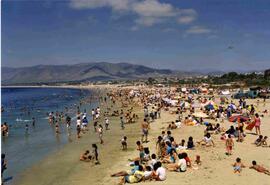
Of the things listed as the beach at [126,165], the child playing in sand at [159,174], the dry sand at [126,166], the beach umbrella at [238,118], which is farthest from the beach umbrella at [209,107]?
the child playing in sand at [159,174]

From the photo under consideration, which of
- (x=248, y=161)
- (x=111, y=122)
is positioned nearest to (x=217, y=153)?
(x=248, y=161)

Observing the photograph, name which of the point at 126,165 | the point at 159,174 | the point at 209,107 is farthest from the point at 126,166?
the point at 209,107

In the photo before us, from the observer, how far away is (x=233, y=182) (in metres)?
14.9

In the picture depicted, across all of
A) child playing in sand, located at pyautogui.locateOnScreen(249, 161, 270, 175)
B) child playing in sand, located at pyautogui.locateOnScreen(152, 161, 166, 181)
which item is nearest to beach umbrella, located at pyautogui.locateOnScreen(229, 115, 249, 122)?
child playing in sand, located at pyautogui.locateOnScreen(249, 161, 270, 175)

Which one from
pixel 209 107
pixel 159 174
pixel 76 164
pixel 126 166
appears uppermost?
pixel 209 107

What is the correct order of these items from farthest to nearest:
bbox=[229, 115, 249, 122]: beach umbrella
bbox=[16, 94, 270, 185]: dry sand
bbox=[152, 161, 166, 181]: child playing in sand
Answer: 1. bbox=[229, 115, 249, 122]: beach umbrella
2. bbox=[16, 94, 270, 185]: dry sand
3. bbox=[152, 161, 166, 181]: child playing in sand

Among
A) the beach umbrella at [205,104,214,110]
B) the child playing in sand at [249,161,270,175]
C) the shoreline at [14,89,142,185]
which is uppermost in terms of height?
the beach umbrella at [205,104,214,110]

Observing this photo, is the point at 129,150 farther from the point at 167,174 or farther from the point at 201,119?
the point at 201,119

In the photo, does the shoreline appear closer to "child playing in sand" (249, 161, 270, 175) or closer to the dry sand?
the dry sand

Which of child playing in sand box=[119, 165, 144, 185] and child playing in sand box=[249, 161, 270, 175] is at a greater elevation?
child playing in sand box=[249, 161, 270, 175]

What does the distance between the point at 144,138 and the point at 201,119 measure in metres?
8.05

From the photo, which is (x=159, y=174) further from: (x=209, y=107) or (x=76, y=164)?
(x=209, y=107)

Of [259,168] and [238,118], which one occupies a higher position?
[238,118]

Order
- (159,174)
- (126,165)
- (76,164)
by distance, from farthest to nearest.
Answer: (76,164) < (126,165) < (159,174)
